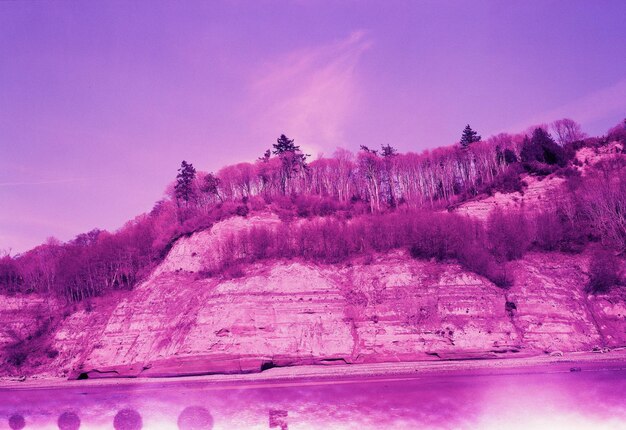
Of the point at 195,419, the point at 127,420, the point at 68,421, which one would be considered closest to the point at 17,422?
the point at 68,421

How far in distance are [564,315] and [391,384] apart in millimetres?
17491

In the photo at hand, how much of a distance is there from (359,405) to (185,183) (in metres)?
45.0

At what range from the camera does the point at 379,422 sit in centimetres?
1617

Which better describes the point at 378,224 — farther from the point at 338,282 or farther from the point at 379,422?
the point at 379,422

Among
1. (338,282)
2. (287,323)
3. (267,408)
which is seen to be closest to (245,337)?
(287,323)

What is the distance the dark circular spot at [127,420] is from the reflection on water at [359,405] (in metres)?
0.04

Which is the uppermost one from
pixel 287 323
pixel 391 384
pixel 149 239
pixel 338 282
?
pixel 149 239

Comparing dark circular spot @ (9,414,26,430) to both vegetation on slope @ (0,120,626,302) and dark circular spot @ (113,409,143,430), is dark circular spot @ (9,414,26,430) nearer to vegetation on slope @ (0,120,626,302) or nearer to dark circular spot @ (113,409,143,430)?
dark circular spot @ (113,409,143,430)

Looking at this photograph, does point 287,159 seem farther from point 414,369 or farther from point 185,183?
point 414,369

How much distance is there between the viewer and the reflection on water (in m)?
16.0

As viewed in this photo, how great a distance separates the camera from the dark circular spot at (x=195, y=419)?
16.9 meters

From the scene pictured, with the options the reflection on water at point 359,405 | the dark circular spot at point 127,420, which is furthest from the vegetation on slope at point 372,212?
the dark circular spot at point 127,420

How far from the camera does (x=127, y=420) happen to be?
1875 cm

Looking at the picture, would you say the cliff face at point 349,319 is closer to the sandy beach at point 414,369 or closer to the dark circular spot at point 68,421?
the sandy beach at point 414,369
